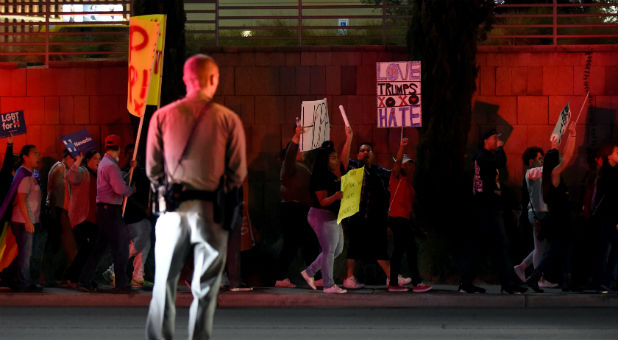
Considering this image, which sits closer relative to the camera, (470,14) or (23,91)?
(470,14)

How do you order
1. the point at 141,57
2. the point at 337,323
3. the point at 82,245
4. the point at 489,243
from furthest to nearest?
the point at 82,245
the point at 489,243
the point at 141,57
the point at 337,323

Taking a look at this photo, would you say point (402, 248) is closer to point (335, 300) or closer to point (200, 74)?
point (335, 300)

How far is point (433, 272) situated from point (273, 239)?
8.32 feet

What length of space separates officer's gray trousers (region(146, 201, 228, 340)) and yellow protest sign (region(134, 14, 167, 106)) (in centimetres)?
517

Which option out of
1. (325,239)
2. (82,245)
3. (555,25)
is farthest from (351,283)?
(555,25)

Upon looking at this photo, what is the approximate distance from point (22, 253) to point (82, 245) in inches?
29.0

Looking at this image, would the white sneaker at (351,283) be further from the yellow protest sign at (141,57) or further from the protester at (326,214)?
the yellow protest sign at (141,57)

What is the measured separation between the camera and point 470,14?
599 inches

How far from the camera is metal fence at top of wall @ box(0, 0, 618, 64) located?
55.5 feet

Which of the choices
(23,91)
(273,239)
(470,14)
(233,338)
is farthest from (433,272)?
(23,91)

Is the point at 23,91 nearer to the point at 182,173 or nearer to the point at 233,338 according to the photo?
the point at 233,338

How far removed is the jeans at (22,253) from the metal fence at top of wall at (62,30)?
16.5 feet

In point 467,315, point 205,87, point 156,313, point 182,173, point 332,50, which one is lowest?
point 467,315

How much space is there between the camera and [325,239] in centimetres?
1233
